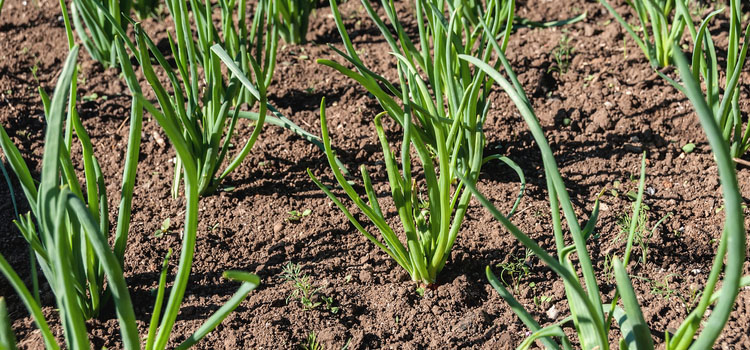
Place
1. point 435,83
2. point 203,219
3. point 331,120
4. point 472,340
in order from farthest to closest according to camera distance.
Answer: point 331,120 → point 203,219 → point 435,83 → point 472,340

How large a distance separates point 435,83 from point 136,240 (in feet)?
3.15

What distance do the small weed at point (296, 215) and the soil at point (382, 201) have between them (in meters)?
0.02

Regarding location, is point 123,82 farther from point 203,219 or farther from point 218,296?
point 218,296

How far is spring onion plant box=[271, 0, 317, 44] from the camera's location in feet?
9.38

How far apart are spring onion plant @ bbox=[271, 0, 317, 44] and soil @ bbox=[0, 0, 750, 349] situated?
1.8 inches

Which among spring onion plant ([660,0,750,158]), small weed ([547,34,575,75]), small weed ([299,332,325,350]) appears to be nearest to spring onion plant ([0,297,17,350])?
small weed ([299,332,325,350])

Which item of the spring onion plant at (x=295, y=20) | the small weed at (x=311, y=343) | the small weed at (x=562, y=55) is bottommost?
the small weed at (x=311, y=343)

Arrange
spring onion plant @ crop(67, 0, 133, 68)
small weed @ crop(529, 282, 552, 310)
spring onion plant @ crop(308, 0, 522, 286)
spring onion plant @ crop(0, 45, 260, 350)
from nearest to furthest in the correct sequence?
spring onion plant @ crop(0, 45, 260, 350)
spring onion plant @ crop(308, 0, 522, 286)
small weed @ crop(529, 282, 552, 310)
spring onion plant @ crop(67, 0, 133, 68)

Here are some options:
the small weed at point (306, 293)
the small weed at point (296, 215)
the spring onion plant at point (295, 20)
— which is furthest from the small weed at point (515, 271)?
the spring onion plant at point (295, 20)

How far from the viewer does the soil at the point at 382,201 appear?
1777mm

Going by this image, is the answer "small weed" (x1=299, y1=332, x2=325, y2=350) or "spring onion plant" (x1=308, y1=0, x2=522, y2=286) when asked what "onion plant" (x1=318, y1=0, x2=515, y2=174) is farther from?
"small weed" (x1=299, y1=332, x2=325, y2=350)

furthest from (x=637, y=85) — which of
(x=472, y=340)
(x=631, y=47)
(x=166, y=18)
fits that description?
(x=166, y=18)

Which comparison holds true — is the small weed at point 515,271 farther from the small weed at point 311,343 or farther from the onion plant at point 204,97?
the onion plant at point 204,97

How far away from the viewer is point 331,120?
2588 mm
